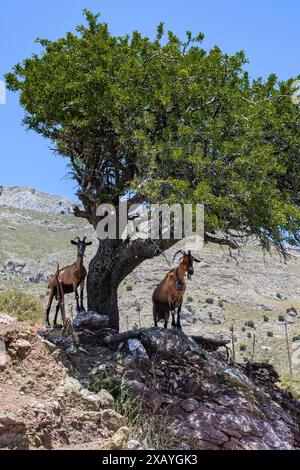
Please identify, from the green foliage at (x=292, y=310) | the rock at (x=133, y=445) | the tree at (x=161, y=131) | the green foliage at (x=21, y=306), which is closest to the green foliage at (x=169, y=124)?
the tree at (x=161, y=131)

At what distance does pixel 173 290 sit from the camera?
1436cm

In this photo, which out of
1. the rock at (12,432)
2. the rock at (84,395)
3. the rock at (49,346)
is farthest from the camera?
the rock at (49,346)

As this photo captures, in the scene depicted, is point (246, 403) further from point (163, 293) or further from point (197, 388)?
point (163, 293)

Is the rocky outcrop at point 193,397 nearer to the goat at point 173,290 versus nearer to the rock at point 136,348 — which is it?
the rock at point 136,348

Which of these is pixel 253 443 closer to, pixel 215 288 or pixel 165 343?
pixel 165 343

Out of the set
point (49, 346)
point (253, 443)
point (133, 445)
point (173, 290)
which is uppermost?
point (173, 290)

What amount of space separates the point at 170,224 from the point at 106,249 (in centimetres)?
283

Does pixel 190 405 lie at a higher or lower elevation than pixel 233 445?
higher

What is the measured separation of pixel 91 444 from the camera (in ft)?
29.5

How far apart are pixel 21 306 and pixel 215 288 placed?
2784 inches

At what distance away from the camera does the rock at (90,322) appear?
14.2 meters

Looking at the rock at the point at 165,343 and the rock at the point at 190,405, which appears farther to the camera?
the rock at the point at 165,343

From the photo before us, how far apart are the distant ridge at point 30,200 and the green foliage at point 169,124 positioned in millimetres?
142590

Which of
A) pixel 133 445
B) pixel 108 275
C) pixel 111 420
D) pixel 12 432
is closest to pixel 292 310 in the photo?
pixel 108 275
